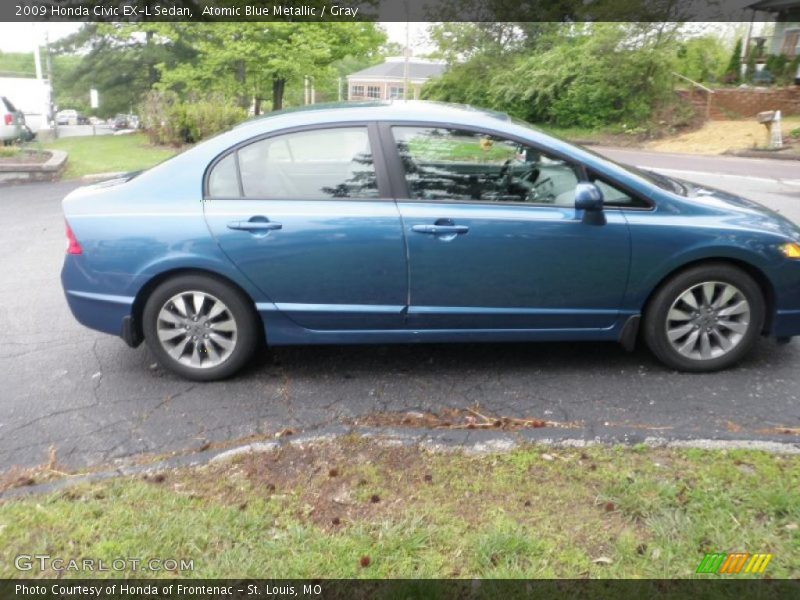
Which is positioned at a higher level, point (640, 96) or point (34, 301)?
point (640, 96)

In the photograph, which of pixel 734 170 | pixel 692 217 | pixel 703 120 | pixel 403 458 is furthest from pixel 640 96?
pixel 403 458

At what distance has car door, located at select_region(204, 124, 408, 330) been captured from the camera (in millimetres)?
3910

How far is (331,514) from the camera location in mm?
2803

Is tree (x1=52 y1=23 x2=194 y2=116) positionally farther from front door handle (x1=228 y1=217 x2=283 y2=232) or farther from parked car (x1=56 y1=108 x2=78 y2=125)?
front door handle (x1=228 y1=217 x2=283 y2=232)

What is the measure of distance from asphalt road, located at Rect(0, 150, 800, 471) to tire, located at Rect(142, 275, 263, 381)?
0.45 feet

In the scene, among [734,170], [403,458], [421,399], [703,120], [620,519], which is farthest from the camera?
[703,120]

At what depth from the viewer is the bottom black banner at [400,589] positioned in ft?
7.61

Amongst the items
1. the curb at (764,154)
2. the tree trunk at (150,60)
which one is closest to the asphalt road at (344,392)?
the curb at (764,154)

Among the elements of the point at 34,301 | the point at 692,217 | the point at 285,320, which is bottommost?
the point at 34,301

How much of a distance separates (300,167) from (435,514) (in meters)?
2.23

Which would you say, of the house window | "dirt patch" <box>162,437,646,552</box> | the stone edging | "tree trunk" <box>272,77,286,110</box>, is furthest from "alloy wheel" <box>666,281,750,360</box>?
the house window

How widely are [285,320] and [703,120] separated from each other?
2437cm

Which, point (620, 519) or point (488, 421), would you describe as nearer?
point (620, 519)

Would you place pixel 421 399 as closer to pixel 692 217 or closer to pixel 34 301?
pixel 692 217
